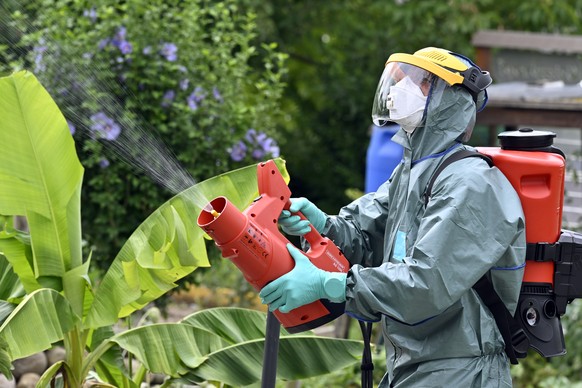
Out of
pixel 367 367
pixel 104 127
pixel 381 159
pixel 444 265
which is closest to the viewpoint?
pixel 444 265

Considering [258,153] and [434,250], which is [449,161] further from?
[258,153]

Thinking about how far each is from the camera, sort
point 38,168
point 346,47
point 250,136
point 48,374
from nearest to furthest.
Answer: point 48,374, point 38,168, point 250,136, point 346,47

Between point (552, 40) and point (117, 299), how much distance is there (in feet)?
16.9

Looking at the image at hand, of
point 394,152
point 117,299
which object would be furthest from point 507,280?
point 394,152

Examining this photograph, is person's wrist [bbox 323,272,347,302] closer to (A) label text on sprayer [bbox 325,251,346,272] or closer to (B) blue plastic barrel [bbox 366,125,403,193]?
(A) label text on sprayer [bbox 325,251,346,272]

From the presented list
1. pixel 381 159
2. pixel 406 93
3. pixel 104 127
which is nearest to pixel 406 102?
pixel 406 93

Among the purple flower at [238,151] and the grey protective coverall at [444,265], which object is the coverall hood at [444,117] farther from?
the purple flower at [238,151]

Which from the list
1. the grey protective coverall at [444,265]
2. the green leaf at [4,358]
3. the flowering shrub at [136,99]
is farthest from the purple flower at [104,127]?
the grey protective coverall at [444,265]

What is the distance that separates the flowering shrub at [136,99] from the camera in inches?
223

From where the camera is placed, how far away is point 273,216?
132 inches

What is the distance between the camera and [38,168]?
4383 mm

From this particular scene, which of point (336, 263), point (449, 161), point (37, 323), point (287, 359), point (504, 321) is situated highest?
point (449, 161)

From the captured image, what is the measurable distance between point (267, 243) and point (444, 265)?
509 mm

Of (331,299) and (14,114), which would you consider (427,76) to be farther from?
(14,114)
